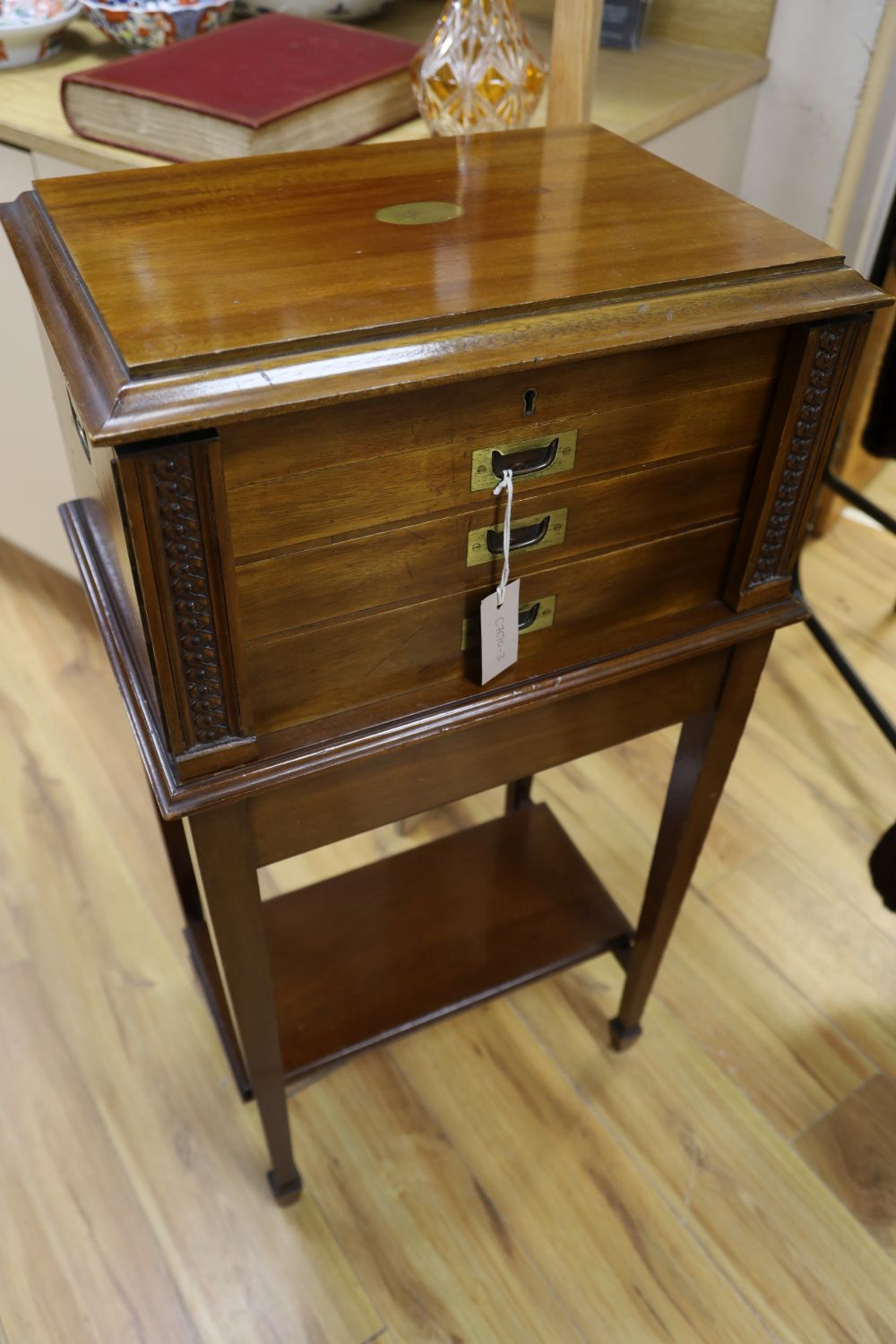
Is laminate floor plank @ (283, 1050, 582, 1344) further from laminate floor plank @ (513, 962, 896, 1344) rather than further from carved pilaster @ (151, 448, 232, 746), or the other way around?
carved pilaster @ (151, 448, 232, 746)

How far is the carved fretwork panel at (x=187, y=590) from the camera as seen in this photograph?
0.54 m

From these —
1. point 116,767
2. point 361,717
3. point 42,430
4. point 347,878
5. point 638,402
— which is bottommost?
point 116,767

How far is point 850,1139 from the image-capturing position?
1.18 metres

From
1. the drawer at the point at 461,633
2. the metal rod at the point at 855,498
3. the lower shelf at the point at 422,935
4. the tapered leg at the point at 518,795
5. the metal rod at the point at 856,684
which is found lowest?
the tapered leg at the point at 518,795

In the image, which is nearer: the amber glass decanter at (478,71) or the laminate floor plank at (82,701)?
the amber glass decanter at (478,71)

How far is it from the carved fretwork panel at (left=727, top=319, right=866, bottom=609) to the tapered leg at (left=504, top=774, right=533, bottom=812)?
0.64 m

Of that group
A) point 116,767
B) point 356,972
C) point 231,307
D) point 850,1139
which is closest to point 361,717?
point 231,307

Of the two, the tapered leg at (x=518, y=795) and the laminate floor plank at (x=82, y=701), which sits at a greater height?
the tapered leg at (x=518, y=795)

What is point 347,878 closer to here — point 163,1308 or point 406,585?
point 163,1308

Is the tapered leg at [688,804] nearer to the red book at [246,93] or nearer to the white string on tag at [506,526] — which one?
the white string on tag at [506,526]

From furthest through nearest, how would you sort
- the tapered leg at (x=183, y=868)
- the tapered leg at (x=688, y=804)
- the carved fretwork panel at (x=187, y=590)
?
the tapered leg at (x=183, y=868), the tapered leg at (x=688, y=804), the carved fretwork panel at (x=187, y=590)

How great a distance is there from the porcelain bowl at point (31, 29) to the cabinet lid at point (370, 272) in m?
0.65

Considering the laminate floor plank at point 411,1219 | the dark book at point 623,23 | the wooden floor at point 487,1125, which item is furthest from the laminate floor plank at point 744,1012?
the dark book at point 623,23

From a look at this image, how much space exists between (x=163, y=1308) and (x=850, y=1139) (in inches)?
29.1
